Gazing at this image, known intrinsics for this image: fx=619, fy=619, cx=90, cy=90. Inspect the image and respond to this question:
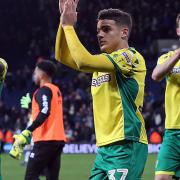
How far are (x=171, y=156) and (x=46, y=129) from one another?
216 centimetres

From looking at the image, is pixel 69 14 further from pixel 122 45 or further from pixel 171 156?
pixel 171 156

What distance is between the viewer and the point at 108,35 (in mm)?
4652

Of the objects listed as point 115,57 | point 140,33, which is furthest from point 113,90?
point 140,33

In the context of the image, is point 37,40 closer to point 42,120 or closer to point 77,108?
point 77,108

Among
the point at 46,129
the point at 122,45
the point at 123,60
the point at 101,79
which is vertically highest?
the point at 122,45

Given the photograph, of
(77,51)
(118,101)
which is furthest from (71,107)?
(77,51)

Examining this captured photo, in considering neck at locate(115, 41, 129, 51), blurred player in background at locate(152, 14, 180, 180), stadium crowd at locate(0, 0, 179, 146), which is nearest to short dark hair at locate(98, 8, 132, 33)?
neck at locate(115, 41, 129, 51)

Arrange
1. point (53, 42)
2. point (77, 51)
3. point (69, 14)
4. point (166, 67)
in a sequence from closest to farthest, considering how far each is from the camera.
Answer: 1. point (77, 51)
2. point (69, 14)
3. point (166, 67)
4. point (53, 42)

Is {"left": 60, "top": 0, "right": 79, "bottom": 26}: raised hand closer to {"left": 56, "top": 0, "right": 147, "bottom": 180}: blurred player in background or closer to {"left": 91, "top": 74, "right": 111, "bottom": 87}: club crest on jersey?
{"left": 56, "top": 0, "right": 147, "bottom": 180}: blurred player in background

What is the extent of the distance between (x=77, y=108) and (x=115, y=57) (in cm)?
2146

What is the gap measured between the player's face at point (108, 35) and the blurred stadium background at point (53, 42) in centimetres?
2020

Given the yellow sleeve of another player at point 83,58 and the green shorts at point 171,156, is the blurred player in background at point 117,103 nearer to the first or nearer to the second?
the yellow sleeve of another player at point 83,58

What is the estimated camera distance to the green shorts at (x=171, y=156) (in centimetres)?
640

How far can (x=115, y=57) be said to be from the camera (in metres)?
4.53
